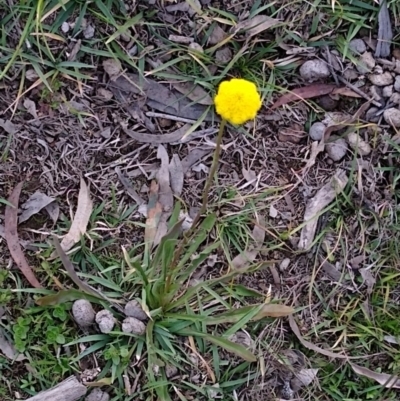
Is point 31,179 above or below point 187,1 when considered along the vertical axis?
below

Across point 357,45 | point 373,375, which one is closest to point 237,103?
point 357,45

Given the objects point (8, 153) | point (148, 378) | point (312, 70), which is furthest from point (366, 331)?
point (8, 153)

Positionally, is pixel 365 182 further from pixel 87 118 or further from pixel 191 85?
pixel 87 118

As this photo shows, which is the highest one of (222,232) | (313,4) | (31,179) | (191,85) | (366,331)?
(313,4)

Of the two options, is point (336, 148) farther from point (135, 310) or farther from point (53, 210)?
point (53, 210)

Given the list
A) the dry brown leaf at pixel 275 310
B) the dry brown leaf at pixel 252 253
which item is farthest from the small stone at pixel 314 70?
the dry brown leaf at pixel 275 310

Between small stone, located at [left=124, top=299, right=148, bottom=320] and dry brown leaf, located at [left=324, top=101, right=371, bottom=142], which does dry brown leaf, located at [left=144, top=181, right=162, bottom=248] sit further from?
dry brown leaf, located at [left=324, top=101, right=371, bottom=142]

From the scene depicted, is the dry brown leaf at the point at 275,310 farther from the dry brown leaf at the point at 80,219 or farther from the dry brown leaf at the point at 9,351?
the dry brown leaf at the point at 9,351

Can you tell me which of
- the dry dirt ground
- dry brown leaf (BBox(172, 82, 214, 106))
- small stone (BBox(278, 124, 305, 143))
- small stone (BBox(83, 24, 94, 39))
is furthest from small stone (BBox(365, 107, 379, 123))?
small stone (BBox(83, 24, 94, 39))
